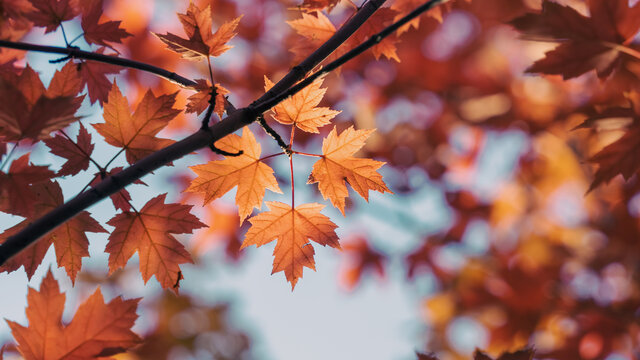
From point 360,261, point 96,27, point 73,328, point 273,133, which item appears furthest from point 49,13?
point 360,261

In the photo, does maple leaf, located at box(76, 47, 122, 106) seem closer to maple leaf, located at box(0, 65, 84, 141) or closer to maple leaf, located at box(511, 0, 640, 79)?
maple leaf, located at box(0, 65, 84, 141)

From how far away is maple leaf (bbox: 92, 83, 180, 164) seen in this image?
47.5 inches

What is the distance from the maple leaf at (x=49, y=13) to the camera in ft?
4.14

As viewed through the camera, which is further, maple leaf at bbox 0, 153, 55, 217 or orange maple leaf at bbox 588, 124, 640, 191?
orange maple leaf at bbox 588, 124, 640, 191

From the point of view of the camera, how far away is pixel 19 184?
3.42ft

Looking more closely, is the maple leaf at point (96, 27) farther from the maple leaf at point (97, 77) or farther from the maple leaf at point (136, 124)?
the maple leaf at point (136, 124)

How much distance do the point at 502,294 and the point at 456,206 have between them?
3.95 feet

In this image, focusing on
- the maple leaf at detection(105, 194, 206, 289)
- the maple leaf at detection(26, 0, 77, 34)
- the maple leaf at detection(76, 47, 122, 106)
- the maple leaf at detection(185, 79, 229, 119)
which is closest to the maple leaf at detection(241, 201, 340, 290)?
the maple leaf at detection(105, 194, 206, 289)

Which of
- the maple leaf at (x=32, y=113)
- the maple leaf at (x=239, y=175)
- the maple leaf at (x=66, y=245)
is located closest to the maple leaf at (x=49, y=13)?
the maple leaf at (x=32, y=113)

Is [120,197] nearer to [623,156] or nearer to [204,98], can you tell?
[204,98]

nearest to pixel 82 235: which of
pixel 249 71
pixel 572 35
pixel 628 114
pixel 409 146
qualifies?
pixel 572 35

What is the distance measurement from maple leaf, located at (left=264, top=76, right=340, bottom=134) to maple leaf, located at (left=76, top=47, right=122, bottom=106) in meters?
0.68

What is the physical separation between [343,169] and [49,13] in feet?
3.49

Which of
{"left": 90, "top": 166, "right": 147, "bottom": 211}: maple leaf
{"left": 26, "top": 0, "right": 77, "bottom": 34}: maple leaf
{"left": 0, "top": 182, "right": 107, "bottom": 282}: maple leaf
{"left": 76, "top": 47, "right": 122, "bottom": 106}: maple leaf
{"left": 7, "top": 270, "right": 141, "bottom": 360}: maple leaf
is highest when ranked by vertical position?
{"left": 26, "top": 0, "right": 77, "bottom": 34}: maple leaf
